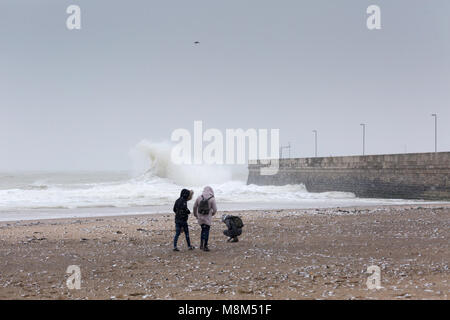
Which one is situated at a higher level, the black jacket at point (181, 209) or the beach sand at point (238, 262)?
the black jacket at point (181, 209)

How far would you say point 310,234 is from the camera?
1360 centimetres

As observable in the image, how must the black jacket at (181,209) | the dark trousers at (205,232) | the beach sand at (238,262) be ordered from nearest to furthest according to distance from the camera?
1. the beach sand at (238,262)
2. the black jacket at (181,209)
3. the dark trousers at (205,232)

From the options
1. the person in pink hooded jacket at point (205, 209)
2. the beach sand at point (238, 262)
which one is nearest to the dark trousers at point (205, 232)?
the person in pink hooded jacket at point (205, 209)

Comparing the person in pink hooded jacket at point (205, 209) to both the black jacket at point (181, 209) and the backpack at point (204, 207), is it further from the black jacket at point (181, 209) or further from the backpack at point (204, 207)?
the black jacket at point (181, 209)

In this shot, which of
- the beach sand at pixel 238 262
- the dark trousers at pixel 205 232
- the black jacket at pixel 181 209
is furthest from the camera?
the dark trousers at pixel 205 232

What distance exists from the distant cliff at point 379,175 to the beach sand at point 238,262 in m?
14.5

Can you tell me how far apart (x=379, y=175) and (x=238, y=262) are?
87.5 ft

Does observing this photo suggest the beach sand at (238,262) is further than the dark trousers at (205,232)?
No

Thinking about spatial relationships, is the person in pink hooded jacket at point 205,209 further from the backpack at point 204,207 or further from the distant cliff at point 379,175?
the distant cliff at point 379,175

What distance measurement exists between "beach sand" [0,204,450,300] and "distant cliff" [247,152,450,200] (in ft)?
47.6

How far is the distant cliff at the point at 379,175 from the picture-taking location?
29.5m

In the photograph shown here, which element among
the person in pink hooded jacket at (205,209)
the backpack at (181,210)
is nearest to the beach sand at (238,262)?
the person in pink hooded jacket at (205,209)
